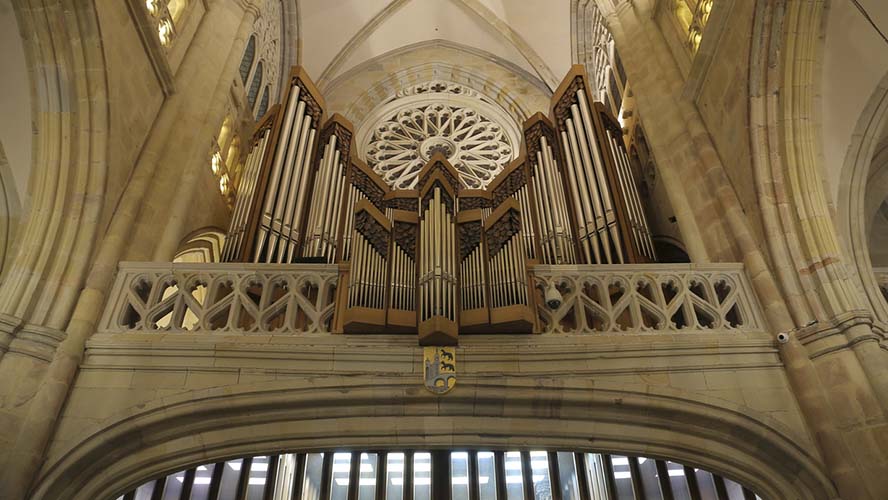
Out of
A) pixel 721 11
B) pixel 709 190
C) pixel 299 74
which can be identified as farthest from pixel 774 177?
pixel 299 74

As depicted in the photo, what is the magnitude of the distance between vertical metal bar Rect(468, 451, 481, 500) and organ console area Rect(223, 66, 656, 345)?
0.95 metres

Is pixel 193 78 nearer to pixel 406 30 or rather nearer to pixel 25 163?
pixel 25 163

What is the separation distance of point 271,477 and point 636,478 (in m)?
2.70

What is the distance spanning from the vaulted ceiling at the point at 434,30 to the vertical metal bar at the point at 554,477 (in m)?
8.72

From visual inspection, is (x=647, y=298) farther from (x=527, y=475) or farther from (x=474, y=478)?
(x=474, y=478)

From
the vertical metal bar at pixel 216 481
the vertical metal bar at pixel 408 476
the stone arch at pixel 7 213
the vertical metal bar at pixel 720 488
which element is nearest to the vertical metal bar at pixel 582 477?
the vertical metal bar at pixel 720 488

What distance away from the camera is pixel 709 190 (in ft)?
20.8

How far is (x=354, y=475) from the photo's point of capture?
5160 mm

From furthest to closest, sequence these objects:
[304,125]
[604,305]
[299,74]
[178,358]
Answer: [299,74]
[304,125]
[604,305]
[178,358]

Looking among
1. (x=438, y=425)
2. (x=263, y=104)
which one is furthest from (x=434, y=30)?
(x=438, y=425)

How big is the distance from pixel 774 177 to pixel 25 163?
251 inches

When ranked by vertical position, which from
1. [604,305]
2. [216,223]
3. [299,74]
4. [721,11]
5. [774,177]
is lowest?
[604,305]

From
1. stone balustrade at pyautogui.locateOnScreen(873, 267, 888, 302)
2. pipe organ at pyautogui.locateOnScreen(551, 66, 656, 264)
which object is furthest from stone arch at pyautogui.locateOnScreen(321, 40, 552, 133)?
stone balustrade at pyautogui.locateOnScreen(873, 267, 888, 302)

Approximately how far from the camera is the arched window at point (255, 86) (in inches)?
408
